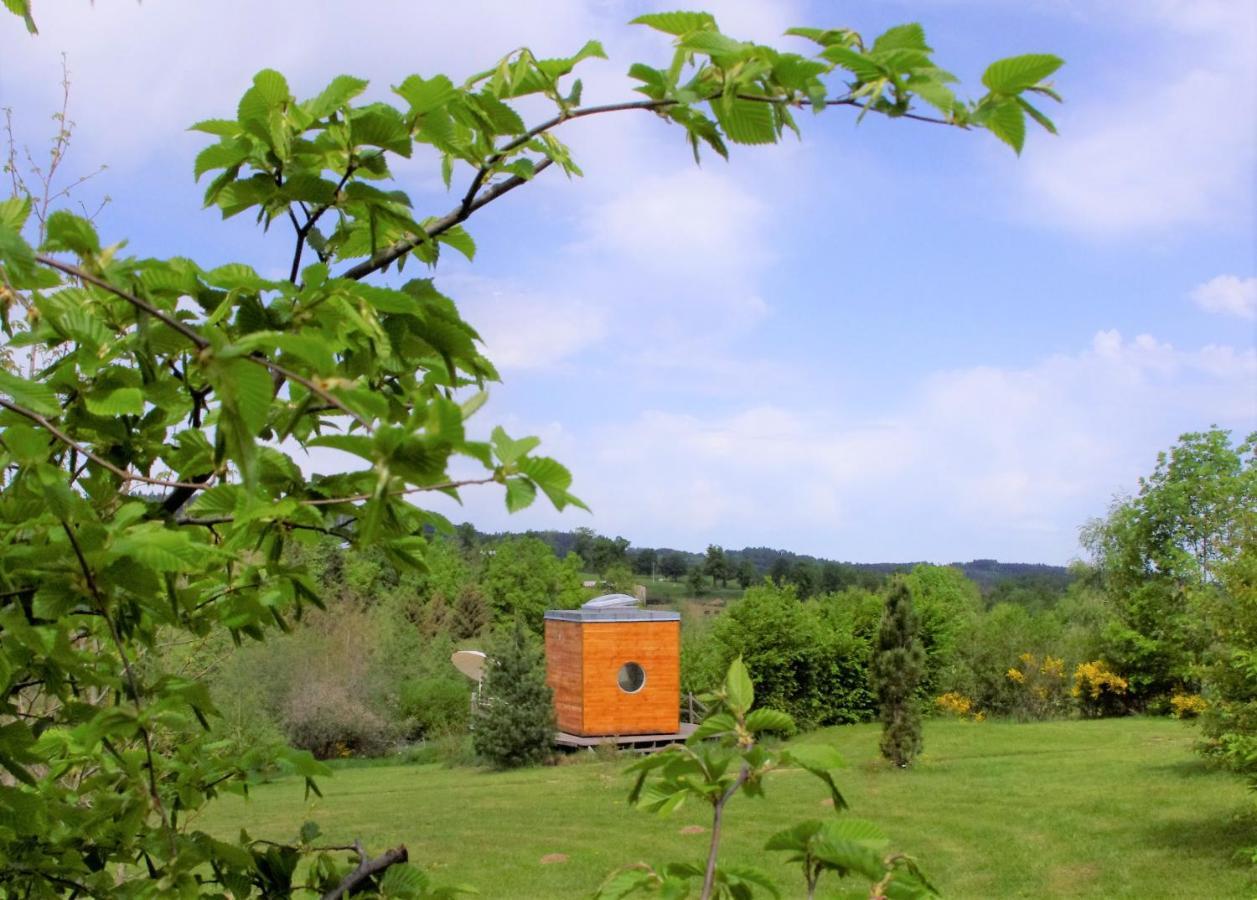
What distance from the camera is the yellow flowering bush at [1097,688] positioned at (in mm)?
A: 22547

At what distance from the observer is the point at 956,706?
2336 cm

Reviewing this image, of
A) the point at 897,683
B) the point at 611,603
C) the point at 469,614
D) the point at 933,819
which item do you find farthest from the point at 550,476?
the point at 469,614

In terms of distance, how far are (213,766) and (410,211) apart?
1031mm

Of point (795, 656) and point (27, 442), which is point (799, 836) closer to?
point (27, 442)

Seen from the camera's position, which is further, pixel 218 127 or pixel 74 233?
pixel 218 127

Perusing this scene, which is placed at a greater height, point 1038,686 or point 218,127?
point 218,127

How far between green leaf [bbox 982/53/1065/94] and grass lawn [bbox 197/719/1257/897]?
209 inches

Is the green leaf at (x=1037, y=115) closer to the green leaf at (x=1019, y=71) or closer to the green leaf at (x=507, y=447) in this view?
the green leaf at (x=1019, y=71)

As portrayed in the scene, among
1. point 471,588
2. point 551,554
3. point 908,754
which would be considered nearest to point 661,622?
point 908,754

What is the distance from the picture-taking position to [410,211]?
1.20 m

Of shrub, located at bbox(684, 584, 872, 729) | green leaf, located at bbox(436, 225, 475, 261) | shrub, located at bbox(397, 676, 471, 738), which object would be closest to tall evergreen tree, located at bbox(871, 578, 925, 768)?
shrub, located at bbox(684, 584, 872, 729)

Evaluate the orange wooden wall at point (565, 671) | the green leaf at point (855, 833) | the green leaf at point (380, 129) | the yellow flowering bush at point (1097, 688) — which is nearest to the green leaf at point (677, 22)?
the green leaf at point (380, 129)

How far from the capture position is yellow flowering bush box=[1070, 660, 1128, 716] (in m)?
22.5

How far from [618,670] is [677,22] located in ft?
60.2
